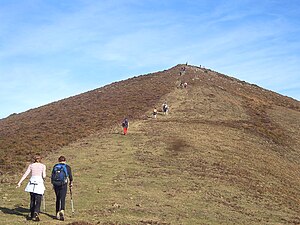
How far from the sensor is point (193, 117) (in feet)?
161

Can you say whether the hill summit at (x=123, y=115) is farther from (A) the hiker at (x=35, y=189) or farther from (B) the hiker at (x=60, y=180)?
(B) the hiker at (x=60, y=180)

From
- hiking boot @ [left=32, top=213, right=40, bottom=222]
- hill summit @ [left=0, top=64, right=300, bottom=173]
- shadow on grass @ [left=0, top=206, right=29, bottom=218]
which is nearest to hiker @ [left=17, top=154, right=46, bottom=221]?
hiking boot @ [left=32, top=213, right=40, bottom=222]

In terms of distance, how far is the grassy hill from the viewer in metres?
18.3

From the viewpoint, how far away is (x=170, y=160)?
28953mm

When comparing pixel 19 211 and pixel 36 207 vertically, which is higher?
pixel 36 207

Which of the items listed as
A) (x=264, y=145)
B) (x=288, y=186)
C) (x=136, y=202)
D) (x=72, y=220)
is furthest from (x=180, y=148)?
(x=72, y=220)

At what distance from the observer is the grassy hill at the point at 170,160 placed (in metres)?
18.3

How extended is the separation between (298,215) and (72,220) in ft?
42.5

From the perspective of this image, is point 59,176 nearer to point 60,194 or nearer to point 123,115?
point 60,194

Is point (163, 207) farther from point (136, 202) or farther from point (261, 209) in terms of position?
point (261, 209)

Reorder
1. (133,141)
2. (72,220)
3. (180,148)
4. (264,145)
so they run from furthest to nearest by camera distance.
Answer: (264,145), (133,141), (180,148), (72,220)

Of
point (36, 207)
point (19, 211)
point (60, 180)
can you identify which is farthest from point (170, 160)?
point (36, 207)

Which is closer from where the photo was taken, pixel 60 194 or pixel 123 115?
pixel 60 194

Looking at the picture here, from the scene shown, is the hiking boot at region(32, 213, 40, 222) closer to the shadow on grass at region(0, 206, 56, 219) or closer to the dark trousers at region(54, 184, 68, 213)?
the shadow on grass at region(0, 206, 56, 219)
